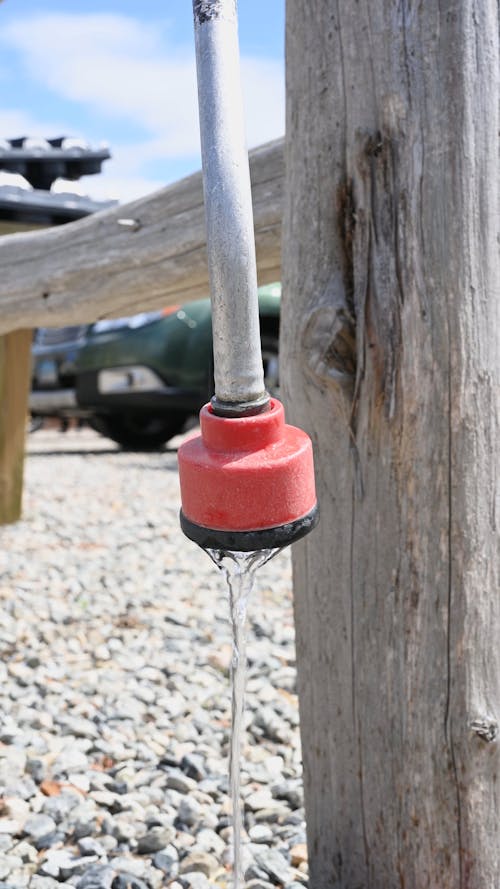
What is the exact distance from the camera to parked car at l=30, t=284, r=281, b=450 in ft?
24.0

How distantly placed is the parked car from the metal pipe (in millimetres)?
5898

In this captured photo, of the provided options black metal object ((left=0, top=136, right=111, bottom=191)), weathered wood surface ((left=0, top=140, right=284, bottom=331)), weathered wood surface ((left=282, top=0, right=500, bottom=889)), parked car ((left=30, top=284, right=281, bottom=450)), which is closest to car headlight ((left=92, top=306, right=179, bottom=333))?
parked car ((left=30, top=284, right=281, bottom=450))

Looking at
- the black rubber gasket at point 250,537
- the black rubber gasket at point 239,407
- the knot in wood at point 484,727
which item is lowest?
the knot in wood at point 484,727

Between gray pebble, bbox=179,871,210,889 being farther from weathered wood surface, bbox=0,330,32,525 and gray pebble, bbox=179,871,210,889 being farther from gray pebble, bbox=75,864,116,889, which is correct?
weathered wood surface, bbox=0,330,32,525

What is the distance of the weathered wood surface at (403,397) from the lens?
1275 millimetres

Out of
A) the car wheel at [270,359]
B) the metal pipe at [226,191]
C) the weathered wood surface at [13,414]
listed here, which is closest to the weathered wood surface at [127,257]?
the metal pipe at [226,191]

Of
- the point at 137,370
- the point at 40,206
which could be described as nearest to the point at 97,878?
the point at 40,206

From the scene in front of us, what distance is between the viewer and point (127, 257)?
6.52 ft

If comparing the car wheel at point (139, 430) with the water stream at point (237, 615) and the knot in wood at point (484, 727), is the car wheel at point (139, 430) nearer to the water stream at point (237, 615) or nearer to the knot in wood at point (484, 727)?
the water stream at point (237, 615)

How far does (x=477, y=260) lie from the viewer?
129 cm

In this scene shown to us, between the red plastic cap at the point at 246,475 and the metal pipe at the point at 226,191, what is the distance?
0.06 m

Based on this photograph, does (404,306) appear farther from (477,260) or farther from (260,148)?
(260,148)

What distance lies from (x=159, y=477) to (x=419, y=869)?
16.8 ft

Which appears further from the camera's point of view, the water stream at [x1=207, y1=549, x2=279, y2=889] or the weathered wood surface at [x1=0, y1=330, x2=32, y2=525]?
the weathered wood surface at [x1=0, y1=330, x2=32, y2=525]
